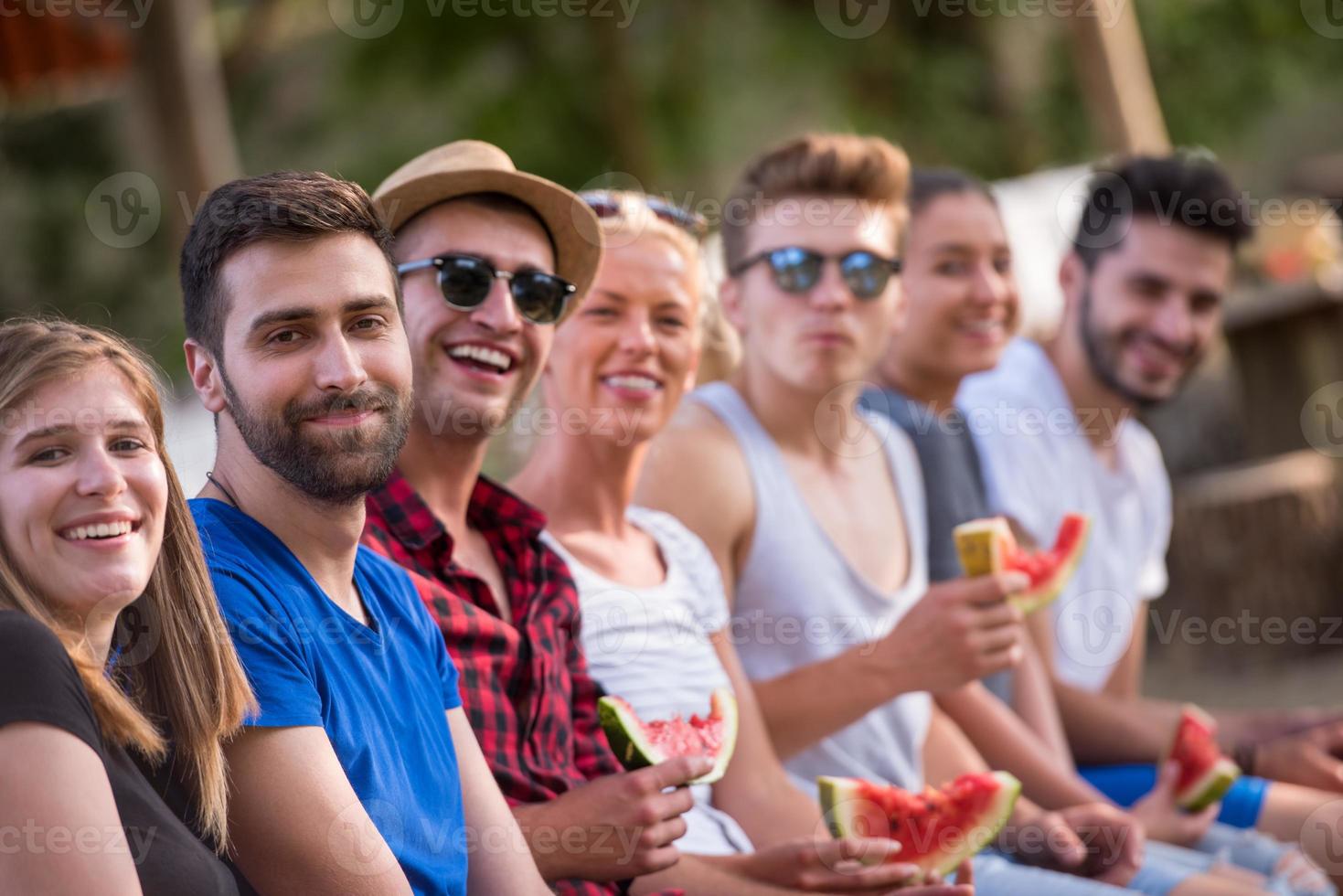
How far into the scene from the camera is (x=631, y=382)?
3.68m

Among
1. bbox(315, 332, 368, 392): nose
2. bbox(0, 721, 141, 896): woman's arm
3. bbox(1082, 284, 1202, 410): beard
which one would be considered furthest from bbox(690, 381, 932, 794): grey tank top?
bbox(0, 721, 141, 896): woman's arm

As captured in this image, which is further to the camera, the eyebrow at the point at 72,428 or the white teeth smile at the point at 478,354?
the white teeth smile at the point at 478,354

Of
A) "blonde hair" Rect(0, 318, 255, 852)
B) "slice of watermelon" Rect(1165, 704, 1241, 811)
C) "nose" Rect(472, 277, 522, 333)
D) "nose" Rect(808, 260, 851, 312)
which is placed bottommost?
"slice of watermelon" Rect(1165, 704, 1241, 811)

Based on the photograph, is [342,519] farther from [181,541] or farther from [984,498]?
[984,498]

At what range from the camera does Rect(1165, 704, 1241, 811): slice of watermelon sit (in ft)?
14.3

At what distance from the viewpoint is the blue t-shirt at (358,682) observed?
230 cm

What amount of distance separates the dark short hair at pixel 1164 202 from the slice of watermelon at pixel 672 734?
3.02 metres

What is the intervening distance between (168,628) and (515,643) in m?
0.96

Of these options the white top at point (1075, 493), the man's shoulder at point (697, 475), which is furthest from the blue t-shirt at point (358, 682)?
the white top at point (1075, 493)

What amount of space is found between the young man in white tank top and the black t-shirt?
6.57 ft

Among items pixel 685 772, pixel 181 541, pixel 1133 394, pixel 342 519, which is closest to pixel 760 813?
pixel 685 772

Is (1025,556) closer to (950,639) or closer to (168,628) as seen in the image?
(950,639)

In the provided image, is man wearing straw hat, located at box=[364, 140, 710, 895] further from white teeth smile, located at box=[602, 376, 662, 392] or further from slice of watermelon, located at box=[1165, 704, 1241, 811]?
slice of watermelon, located at box=[1165, 704, 1241, 811]

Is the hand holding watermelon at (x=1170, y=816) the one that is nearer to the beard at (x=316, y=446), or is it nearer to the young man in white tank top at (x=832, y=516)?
the young man in white tank top at (x=832, y=516)
